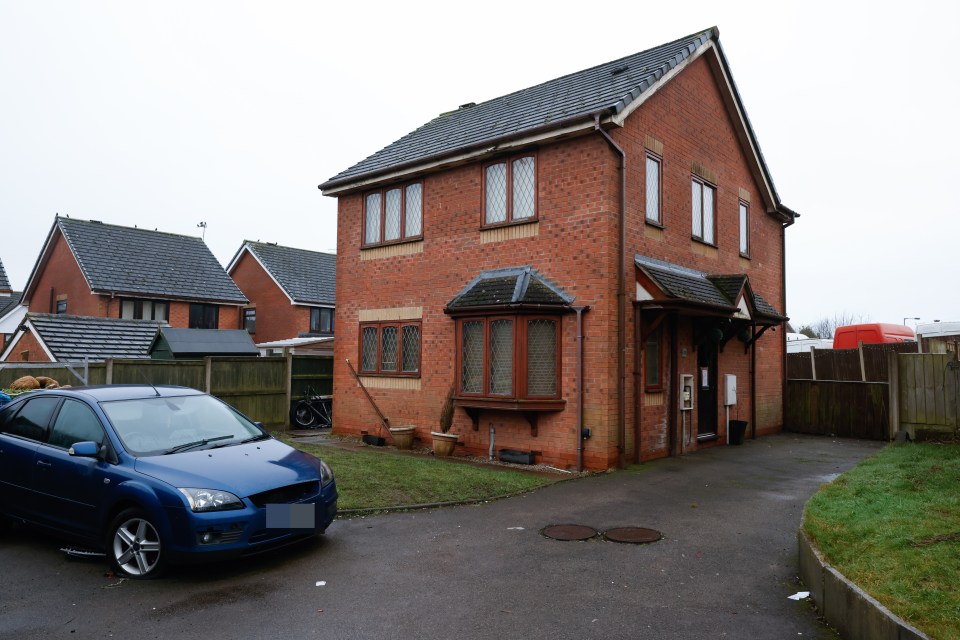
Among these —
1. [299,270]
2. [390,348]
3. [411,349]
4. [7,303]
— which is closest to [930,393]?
[411,349]

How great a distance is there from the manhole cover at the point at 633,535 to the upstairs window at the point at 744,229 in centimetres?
1041

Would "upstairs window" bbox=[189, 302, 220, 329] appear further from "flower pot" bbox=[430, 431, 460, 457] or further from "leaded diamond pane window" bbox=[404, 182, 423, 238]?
"flower pot" bbox=[430, 431, 460, 457]

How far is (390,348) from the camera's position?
14539mm

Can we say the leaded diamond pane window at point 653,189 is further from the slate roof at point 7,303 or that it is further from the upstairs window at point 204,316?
the slate roof at point 7,303

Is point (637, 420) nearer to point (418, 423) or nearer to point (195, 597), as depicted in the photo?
point (418, 423)

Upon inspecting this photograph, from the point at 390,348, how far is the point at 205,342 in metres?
6.21

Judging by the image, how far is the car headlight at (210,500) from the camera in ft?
18.1

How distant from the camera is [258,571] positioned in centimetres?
589

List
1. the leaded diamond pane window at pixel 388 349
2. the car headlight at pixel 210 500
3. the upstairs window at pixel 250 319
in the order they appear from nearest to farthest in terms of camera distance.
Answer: the car headlight at pixel 210 500
the leaded diamond pane window at pixel 388 349
the upstairs window at pixel 250 319

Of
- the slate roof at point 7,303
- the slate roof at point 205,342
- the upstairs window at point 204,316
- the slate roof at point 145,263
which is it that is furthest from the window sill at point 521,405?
the slate roof at point 7,303

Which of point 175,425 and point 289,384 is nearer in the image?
point 175,425

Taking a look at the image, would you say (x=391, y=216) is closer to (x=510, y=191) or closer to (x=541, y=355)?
(x=510, y=191)

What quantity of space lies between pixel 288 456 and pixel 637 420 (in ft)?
21.4

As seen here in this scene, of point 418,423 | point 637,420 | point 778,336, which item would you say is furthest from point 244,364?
point 778,336
